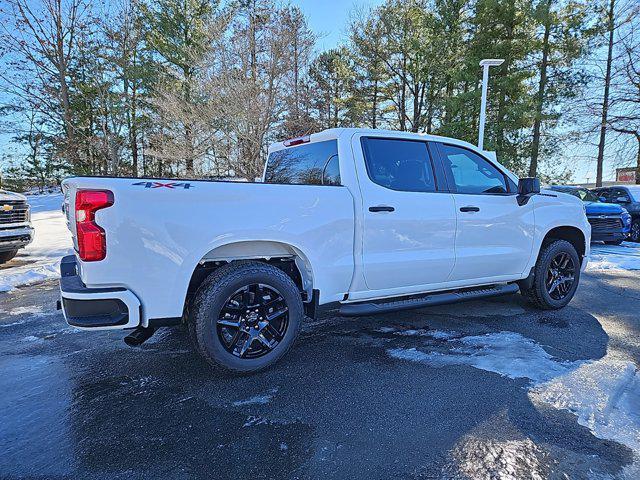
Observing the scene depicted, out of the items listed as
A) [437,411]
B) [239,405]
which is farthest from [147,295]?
[437,411]

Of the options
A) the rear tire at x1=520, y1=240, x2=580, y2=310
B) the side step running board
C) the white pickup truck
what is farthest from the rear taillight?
the rear tire at x1=520, y1=240, x2=580, y2=310

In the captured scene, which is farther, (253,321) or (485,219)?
(485,219)

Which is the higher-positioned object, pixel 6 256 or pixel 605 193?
pixel 605 193

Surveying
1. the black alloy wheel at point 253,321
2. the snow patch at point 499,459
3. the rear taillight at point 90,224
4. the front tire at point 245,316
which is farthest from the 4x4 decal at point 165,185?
the snow patch at point 499,459

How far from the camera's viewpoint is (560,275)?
15.6ft

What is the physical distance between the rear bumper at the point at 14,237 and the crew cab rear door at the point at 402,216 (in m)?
6.66

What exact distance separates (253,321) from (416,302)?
1.56 metres

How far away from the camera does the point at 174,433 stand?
7.73ft

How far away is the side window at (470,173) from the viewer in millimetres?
3963

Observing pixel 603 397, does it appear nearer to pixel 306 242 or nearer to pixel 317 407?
pixel 317 407

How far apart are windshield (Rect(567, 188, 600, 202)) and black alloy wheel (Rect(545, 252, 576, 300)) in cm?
792

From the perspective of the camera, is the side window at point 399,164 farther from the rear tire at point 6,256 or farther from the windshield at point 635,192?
the windshield at point 635,192

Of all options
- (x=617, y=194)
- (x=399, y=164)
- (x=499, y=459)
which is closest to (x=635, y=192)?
(x=617, y=194)

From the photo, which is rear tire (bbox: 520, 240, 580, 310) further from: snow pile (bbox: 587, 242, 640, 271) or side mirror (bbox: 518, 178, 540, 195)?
snow pile (bbox: 587, 242, 640, 271)
